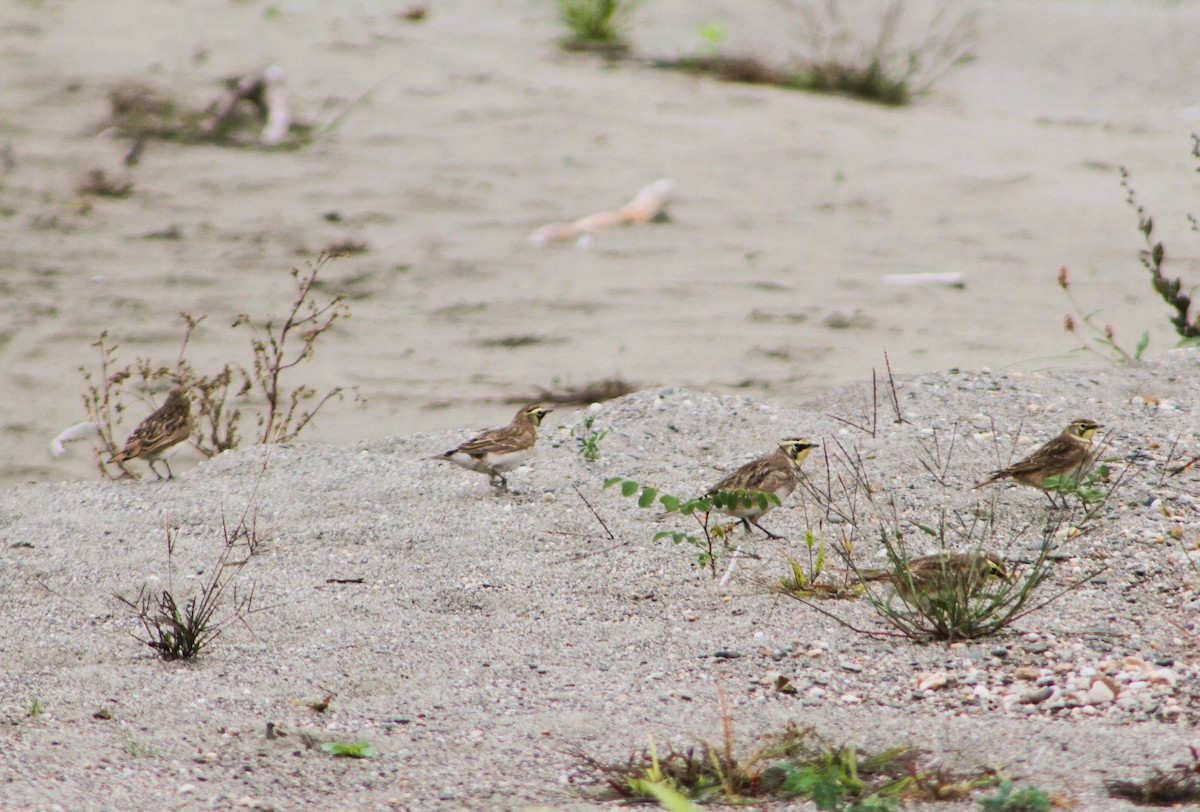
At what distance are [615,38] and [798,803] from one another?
14494 millimetres

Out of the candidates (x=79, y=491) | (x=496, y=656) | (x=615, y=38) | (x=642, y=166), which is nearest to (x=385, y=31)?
(x=615, y=38)

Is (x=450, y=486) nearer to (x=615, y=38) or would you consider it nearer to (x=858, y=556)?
(x=858, y=556)

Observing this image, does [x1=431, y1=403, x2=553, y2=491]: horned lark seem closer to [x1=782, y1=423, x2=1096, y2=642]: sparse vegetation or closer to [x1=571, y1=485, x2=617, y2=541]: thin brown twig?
[x1=571, y1=485, x2=617, y2=541]: thin brown twig

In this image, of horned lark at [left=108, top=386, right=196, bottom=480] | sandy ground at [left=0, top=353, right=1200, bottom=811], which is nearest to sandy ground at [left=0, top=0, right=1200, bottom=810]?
sandy ground at [left=0, top=353, right=1200, bottom=811]

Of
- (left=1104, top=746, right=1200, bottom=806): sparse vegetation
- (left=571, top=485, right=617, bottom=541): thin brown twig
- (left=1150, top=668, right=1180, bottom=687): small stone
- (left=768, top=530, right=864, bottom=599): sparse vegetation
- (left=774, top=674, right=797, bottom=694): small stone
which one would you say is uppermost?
(left=1104, top=746, right=1200, bottom=806): sparse vegetation

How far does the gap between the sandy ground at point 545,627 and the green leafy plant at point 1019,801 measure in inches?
5.0

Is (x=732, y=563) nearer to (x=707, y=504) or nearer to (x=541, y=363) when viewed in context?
(x=707, y=504)

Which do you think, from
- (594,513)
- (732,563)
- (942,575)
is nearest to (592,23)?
(594,513)

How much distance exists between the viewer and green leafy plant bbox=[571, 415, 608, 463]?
675 centimetres

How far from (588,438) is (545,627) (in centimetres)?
204

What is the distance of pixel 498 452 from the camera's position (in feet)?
21.6

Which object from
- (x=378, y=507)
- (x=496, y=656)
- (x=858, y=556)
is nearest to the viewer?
(x=496, y=656)

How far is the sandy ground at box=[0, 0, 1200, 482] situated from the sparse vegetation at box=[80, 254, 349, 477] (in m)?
0.20

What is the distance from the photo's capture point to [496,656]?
488 centimetres
